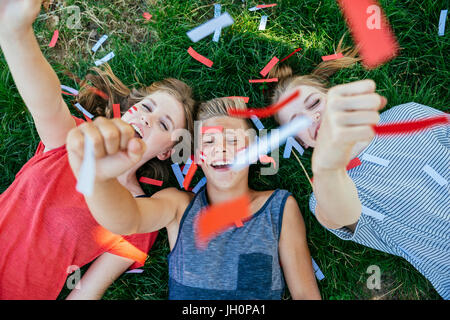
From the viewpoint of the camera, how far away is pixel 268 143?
2.36m

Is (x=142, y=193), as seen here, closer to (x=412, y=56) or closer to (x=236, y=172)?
(x=236, y=172)

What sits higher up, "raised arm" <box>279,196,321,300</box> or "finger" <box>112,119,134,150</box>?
"finger" <box>112,119,134,150</box>

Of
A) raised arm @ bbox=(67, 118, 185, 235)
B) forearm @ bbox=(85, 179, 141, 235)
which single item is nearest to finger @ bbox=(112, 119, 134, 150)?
raised arm @ bbox=(67, 118, 185, 235)

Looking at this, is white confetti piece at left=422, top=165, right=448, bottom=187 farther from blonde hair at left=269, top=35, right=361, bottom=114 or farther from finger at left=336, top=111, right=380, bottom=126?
finger at left=336, top=111, right=380, bottom=126

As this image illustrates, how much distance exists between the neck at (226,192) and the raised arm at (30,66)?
0.84 metres

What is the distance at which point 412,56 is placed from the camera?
229 centimetres

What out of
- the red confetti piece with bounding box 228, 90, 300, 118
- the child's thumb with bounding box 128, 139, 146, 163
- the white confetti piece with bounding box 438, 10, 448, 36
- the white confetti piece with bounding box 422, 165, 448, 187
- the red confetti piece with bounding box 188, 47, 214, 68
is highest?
the child's thumb with bounding box 128, 139, 146, 163

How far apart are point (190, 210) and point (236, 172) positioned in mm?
361

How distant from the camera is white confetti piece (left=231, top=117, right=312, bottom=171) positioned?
1975 mm

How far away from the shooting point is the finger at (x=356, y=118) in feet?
3.70

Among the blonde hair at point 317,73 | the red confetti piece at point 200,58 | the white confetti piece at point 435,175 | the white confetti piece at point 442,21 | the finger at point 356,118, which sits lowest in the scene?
the white confetti piece at point 435,175

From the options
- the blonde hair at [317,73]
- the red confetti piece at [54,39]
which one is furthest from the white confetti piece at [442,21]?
the red confetti piece at [54,39]

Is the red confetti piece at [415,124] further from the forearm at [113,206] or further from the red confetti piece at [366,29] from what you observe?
the forearm at [113,206]

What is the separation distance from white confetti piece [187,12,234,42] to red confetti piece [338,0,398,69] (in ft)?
2.37
